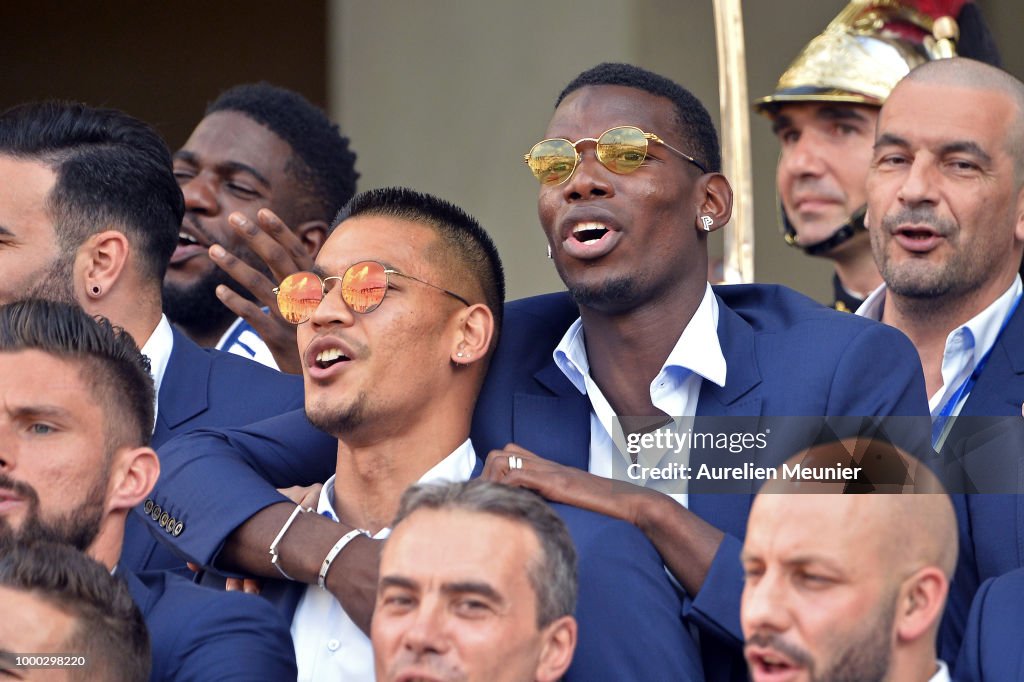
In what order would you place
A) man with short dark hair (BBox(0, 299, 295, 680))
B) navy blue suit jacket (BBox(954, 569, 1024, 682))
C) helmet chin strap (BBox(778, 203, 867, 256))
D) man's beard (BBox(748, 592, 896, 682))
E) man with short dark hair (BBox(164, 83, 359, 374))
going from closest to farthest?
man's beard (BBox(748, 592, 896, 682)) → navy blue suit jacket (BBox(954, 569, 1024, 682)) → man with short dark hair (BBox(0, 299, 295, 680)) → helmet chin strap (BBox(778, 203, 867, 256)) → man with short dark hair (BBox(164, 83, 359, 374))

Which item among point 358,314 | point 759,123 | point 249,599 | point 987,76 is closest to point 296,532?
point 249,599

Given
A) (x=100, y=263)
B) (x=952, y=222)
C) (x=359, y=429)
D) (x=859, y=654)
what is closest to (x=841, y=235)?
(x=952, y=222)

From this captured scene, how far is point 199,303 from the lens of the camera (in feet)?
17.8

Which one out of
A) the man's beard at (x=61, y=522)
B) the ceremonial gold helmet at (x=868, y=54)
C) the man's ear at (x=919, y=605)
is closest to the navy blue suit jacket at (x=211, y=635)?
the man's beard at (x=61, y=522)

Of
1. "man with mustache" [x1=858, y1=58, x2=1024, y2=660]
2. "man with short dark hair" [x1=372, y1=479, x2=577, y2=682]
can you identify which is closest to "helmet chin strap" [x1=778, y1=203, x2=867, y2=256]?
"man with mustache" [x1=858, y1=58, x2=1024, y2=660]

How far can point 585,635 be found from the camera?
317 cm

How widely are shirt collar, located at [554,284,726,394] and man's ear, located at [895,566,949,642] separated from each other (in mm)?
914

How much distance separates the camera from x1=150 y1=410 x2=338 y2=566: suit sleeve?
144 inches

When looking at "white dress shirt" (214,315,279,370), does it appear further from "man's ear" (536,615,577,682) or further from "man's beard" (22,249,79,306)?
"man's ear" (536,615,577,682)

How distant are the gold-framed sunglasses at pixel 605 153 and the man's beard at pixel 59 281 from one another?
A: 46.9 inches

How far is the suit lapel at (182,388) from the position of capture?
13.9ft

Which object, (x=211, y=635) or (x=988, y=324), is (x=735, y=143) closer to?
(x=988, y=324)

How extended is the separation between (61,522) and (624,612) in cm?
107

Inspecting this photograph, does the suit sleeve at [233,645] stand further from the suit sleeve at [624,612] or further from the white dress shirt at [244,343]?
the white dress shirt at [244,343]
